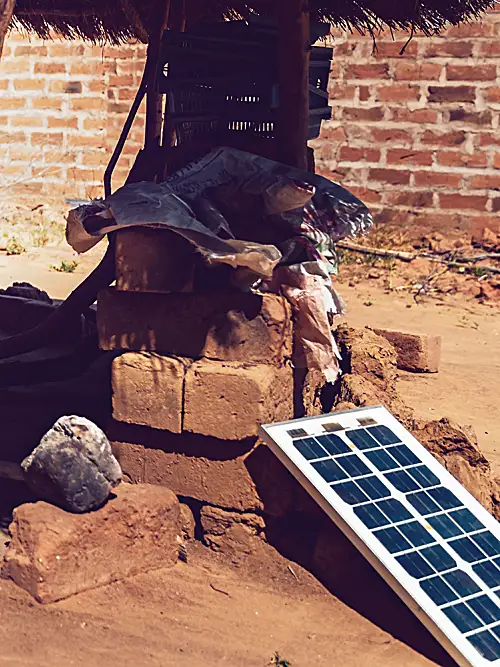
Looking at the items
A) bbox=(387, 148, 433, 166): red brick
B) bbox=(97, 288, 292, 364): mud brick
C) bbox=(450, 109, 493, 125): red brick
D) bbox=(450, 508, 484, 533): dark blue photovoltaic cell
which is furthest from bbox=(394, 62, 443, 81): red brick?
bbox=(450, 508, 484, 533): dark blue photovoltaic cell

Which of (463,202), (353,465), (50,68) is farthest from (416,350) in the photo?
(50,68)

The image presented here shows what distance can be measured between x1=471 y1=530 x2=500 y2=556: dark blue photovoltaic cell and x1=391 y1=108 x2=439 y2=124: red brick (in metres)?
6.74

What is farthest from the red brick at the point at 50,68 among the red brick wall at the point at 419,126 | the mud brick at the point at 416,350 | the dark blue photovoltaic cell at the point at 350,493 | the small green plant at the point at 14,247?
the dark blue photovoltaic cell at the point at 350,493

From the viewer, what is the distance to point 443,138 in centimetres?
959

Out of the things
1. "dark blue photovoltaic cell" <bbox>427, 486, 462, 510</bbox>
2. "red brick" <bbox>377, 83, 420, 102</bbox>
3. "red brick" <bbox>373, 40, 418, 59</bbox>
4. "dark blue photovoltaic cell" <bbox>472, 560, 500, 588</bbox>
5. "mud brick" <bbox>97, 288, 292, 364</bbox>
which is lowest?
"dark blue photovoltaic cell" <bbox>472, 560, 500, 588</bbox>

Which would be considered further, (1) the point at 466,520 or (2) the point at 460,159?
(2) the point at 460,159

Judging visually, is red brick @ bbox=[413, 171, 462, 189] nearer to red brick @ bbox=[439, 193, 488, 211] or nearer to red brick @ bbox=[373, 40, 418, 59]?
red brick @ bbox=[439, 193, 488, 211]

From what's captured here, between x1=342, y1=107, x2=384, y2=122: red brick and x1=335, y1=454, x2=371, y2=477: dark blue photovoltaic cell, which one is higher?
x1=342, y1=107, x2=384, y2=122: red brick

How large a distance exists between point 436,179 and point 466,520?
6466 millimetres

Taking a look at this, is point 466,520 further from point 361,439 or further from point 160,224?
point 160,224

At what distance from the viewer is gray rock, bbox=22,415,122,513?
3678mm

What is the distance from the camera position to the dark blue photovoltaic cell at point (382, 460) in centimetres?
387

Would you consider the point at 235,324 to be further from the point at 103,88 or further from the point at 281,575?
the point at 103,88

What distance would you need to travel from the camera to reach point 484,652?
309 cm
